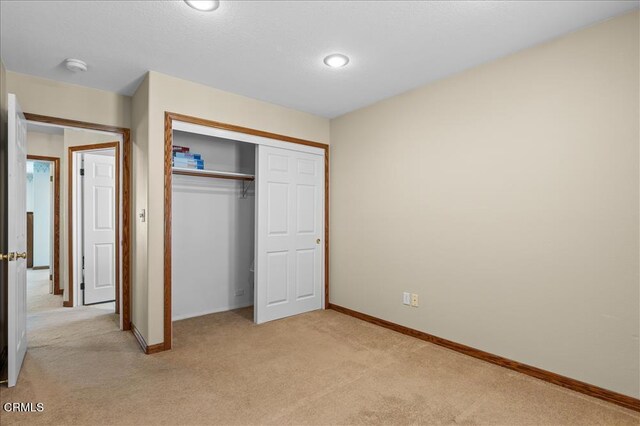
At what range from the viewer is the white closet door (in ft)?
12.5

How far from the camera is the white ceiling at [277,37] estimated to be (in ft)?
6.81

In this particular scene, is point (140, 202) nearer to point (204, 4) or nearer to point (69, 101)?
point (69, 101)

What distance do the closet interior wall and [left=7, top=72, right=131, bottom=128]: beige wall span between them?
673mm

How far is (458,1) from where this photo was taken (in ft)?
6.56

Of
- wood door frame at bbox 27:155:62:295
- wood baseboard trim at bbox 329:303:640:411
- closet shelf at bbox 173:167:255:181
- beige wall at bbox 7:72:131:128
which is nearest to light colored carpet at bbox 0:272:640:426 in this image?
wood baseboard trim at bbox 329:303:640:411

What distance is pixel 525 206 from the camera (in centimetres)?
258

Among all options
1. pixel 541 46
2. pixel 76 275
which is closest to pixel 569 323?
pixel 541 46

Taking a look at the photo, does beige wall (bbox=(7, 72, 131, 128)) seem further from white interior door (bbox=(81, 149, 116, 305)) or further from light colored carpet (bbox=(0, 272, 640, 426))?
light colored carpet (bbox=(0, 272, 640, 426))

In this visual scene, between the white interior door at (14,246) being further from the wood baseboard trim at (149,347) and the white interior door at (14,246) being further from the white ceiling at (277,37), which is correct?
the wood baseboard trim at (149,347)

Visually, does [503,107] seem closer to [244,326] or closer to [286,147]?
[286,147]

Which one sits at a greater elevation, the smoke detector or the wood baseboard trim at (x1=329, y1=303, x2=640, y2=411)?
the smoke detector

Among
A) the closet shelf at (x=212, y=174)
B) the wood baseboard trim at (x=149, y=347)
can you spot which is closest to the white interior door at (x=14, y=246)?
the wood baseboard trim at (x=149, y=347)

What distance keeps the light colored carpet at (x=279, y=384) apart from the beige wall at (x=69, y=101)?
2.13 m

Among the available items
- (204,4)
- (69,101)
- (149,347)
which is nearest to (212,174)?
(69,101)
